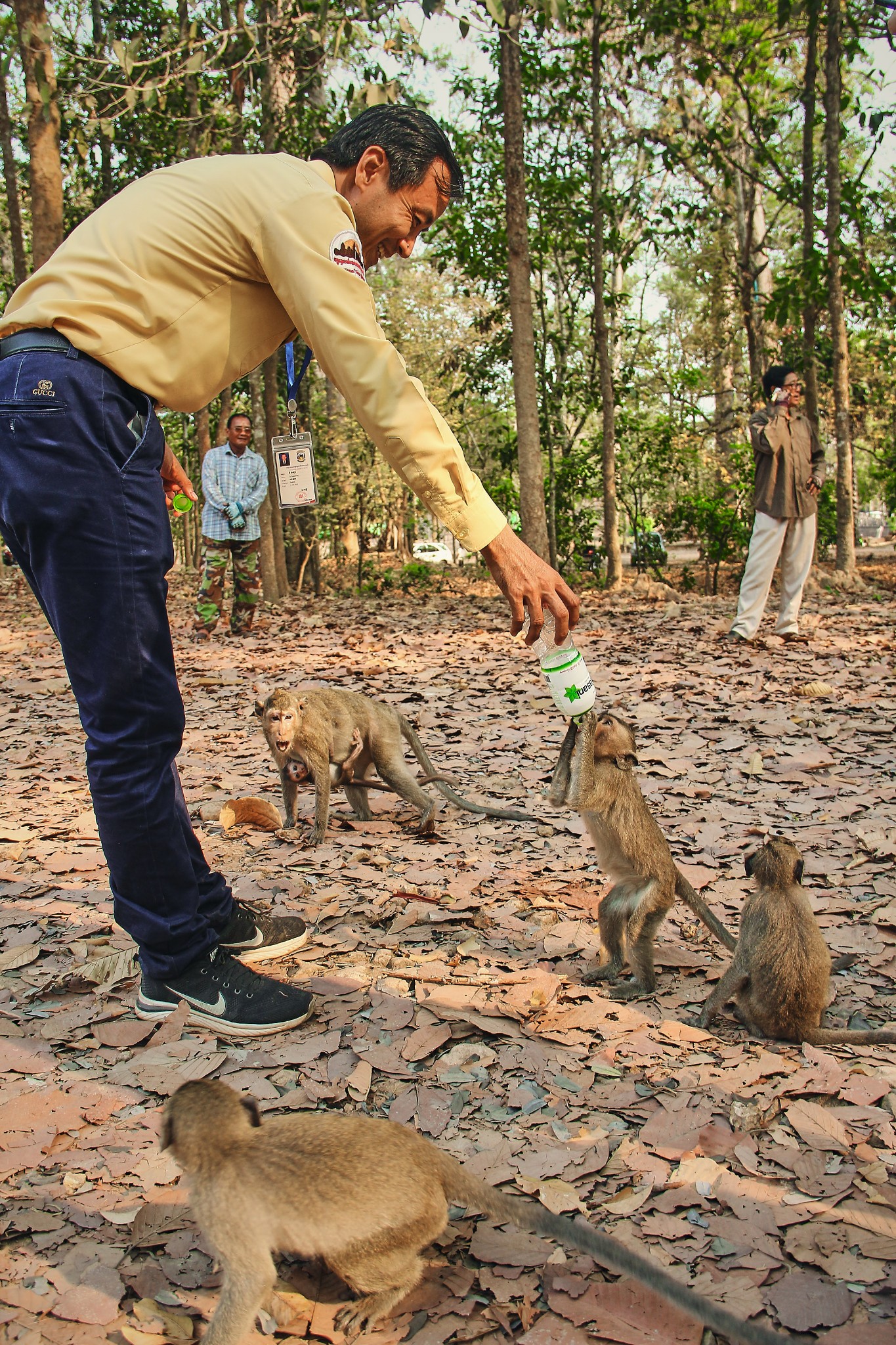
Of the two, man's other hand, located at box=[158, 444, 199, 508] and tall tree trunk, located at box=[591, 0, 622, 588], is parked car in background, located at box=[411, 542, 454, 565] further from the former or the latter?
man's other hand, located at box=[158, 444, 199, 508]

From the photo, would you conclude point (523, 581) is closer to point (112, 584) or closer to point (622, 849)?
point (112, 584)

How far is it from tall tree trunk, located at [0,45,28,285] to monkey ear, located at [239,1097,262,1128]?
15.7 m

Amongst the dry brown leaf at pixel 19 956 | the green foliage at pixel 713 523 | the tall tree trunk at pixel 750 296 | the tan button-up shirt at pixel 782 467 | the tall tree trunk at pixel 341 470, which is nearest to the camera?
the dry brown leaf at pixel 19 956

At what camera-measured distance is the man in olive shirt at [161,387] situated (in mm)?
2578

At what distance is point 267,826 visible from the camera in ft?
18.6

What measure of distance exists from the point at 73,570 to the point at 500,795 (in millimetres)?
3718

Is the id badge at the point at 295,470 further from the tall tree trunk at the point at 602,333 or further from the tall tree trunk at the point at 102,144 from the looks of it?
the tall tree trunk at the point at 102,144

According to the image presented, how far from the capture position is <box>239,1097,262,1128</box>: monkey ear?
87.9 inches

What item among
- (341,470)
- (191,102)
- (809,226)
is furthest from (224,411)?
(809,226)

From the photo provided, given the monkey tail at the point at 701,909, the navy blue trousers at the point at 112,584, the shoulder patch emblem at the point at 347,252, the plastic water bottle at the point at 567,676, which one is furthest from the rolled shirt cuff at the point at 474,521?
the monkey tail at the point at 701,909

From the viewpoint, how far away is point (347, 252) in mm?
2607

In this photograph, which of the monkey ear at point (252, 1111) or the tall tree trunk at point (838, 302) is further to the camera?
the tall tree trunk at point (838, 302)

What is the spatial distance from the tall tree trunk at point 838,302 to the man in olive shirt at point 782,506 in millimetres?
3390

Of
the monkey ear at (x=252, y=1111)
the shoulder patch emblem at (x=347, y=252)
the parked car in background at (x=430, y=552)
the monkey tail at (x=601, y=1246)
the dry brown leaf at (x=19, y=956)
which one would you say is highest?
the shoulder patch emblem at (x=347, y=252)
